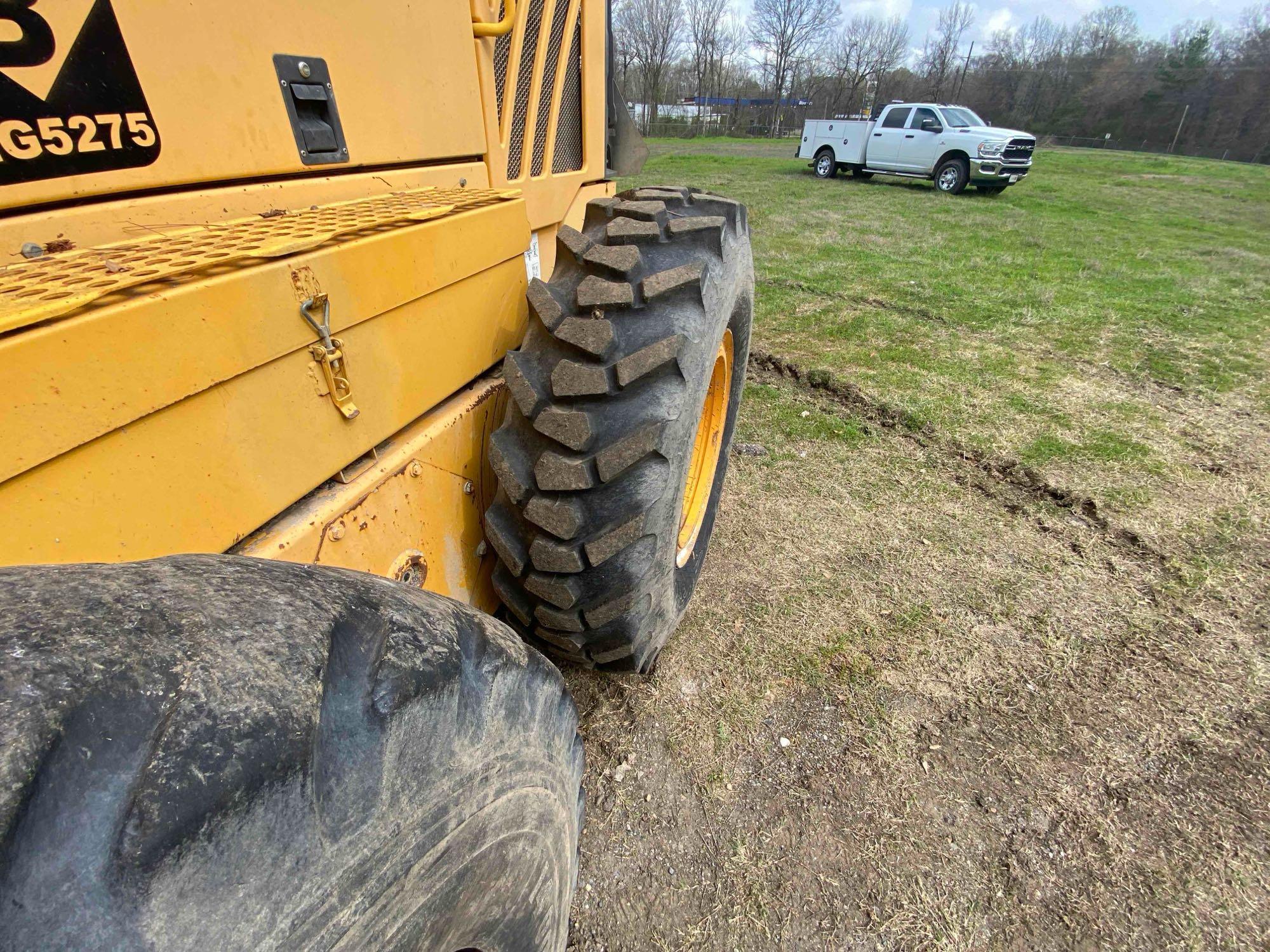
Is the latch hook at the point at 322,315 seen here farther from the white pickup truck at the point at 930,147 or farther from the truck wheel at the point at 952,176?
the truck wheel at the point at 952,176

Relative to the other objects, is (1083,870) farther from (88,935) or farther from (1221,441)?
(1221,441)

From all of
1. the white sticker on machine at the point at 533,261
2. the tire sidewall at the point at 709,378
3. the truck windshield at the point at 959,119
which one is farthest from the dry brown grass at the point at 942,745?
the truck windshield at the point at 959,119

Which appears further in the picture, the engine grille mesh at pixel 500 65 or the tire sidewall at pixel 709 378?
the engine grille mesh at pixel 500 65

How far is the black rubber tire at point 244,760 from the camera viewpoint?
49 cm

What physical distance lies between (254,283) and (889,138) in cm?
1708

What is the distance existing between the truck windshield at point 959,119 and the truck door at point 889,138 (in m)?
0.82

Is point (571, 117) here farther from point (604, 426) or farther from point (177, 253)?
point (177, 253)

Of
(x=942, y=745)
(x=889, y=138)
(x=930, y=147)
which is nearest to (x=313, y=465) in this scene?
(x=942, y=745)

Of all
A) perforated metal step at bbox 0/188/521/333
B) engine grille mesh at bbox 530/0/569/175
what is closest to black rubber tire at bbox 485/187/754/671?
perforated metal step at bbox 0/188/521/333

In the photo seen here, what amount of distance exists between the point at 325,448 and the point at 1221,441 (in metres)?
4.73

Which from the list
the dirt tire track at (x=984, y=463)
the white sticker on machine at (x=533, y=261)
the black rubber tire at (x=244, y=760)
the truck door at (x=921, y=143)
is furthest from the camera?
the truck door at (x=921, y=143)

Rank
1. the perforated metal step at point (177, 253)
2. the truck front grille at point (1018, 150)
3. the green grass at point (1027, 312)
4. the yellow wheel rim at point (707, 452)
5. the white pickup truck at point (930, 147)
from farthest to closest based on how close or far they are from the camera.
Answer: the white pickup truck at point (930, 147) → the truck front grille at point (1018, 150) → the green grass at point (1027, 312) → the yellow wheel rim at point (707, 452) → the perforated metal step at point (177, 253)

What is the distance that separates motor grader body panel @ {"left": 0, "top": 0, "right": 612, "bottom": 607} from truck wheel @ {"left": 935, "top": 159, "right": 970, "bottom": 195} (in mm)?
14934

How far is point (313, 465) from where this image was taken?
113cm
